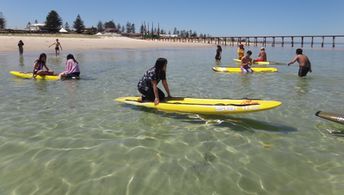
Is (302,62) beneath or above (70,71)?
above

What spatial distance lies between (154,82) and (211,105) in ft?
5.54

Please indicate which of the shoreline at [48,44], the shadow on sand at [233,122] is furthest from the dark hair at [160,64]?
the shoreline at [48,44]

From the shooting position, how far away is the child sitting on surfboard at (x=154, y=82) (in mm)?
8586

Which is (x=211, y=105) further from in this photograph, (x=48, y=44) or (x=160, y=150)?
(x=48, y=44)

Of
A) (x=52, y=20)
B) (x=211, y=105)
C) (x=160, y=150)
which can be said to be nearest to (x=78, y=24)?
(x=52, y=20)

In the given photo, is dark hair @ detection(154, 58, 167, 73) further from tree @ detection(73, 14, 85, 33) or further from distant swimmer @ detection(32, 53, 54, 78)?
tree @ detection(73, 14, 85, 33)

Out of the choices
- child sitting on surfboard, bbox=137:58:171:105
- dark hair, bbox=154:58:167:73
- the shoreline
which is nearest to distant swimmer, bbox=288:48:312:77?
child sitting on surfboard, bbox=137:58:171:105

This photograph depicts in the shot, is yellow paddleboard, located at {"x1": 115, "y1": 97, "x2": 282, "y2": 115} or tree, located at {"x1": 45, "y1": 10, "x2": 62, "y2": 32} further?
tree, located at {"x1": 45, "y1": 10, "x2": 62, "y2": 32}

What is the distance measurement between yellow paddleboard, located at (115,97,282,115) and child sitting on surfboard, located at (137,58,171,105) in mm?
218

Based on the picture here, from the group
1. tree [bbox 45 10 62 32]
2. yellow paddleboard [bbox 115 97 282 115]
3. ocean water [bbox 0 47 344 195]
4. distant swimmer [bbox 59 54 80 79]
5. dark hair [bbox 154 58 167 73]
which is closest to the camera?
ocean water [bbox 0 47 344 195]

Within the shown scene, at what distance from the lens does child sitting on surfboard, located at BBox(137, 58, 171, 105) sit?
8.59 metres

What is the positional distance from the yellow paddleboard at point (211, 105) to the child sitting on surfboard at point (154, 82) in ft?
0.71

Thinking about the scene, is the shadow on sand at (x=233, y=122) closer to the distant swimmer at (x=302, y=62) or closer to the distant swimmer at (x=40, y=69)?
the distant swimmer at (x=40, y=69)

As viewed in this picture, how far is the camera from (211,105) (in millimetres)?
8055
